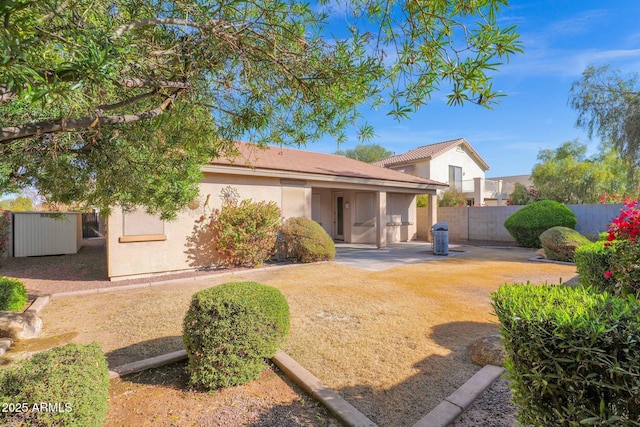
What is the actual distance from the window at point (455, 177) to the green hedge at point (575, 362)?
83.1 feet

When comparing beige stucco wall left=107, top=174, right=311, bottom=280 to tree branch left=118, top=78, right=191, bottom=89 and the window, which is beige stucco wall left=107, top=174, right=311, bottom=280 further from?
the window

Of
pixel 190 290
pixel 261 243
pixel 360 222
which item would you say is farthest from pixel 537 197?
pixel 190 290

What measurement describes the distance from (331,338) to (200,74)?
12.2 feet

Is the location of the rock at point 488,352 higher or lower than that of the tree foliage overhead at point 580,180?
lower

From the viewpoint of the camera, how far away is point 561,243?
33.9 ft

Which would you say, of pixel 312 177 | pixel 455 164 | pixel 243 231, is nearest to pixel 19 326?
pixel 243 231

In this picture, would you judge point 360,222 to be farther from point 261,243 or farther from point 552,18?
point 552,18

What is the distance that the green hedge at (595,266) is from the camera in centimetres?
483

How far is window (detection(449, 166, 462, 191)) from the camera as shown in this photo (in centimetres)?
2520

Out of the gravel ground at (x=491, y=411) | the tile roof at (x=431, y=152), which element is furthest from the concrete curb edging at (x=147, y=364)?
the tile roof at (x=431, y=152)

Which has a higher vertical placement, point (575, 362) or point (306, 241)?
point (575, 362)

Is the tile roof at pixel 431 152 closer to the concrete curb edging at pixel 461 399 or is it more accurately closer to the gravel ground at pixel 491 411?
the concrete curb edging at pixel 461 399

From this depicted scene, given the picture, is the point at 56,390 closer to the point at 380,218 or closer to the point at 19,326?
the point at 19,326

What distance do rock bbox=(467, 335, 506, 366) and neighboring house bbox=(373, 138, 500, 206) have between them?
834 inches
